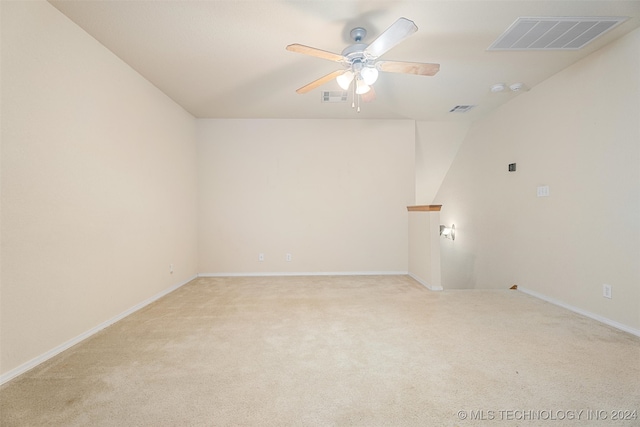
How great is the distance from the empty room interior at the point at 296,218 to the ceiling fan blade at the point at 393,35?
3 cm

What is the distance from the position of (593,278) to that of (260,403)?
3140 millimetres

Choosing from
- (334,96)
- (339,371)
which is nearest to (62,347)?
(339,371)

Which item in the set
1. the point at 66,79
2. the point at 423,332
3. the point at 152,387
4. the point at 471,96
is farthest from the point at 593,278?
the point at 66,79

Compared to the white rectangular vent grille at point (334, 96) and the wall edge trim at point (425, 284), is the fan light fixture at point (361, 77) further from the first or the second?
the wall edge trim at point (425, 284)

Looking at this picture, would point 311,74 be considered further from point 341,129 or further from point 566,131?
point 566,131

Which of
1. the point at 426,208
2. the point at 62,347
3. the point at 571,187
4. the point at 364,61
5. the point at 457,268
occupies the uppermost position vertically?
the point at 364,61

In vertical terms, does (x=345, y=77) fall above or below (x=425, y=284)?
above

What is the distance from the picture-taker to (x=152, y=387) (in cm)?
162

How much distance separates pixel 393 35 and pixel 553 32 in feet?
4.97

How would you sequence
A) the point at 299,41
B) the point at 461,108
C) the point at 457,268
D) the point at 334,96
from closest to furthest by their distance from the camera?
the point at 299,41, the point at 334,96, the point at 461,108, the point at 457,268

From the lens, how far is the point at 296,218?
452 cm

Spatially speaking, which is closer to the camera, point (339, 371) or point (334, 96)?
point (339, 371)

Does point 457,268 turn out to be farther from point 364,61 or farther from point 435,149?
point 364,61

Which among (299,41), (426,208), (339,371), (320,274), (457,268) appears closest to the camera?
(339,371)
